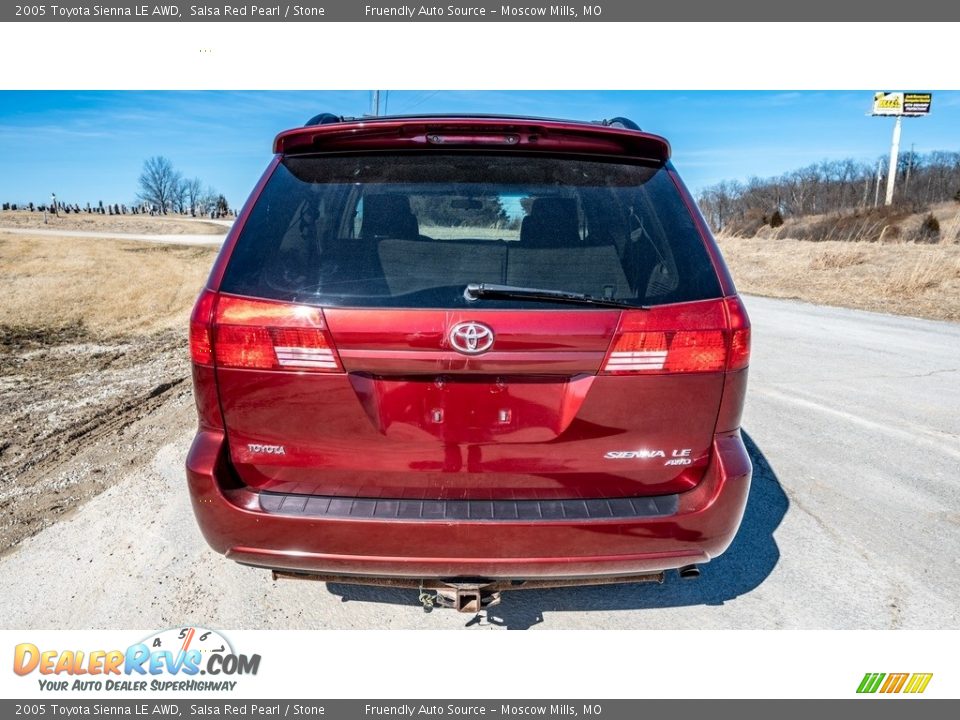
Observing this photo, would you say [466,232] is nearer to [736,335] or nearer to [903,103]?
[736,335]

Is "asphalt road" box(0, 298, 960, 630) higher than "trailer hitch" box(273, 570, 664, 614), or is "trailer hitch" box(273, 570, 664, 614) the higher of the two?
"trailer hitch" box(273, 570, 664, 614)

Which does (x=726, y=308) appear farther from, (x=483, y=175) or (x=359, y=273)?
(x=359, y=273)

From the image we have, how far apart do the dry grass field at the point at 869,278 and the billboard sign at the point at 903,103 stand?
5161cm

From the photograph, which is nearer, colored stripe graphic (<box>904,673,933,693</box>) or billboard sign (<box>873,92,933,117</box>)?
colored stripe graphic (<box>904,673,933,693</box>)

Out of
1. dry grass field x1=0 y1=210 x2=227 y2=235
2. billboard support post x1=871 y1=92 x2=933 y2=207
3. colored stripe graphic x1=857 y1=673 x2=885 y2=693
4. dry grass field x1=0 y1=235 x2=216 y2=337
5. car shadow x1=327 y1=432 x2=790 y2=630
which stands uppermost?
billboard support post x1=871 y1=92 x2=933 y2=207

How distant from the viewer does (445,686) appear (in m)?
2.48

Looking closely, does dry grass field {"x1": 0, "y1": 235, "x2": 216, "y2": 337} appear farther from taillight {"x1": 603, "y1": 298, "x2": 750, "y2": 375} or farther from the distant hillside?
the distant hillside

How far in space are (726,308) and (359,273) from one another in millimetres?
1195

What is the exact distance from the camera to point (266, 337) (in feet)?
6.78

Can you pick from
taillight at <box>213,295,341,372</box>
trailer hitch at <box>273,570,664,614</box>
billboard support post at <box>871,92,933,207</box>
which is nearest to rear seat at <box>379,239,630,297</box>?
taillight at <box>213,295,341,372</box>

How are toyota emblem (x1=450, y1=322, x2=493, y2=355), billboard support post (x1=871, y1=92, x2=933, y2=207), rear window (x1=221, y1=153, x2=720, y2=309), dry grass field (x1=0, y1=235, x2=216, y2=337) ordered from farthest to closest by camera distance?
billboard support post (x1=871, y1=92, x2=933, y2=207), dry grass field (x1=0, y1=235, x2=216, y2=337), rear window (x1=221, y1=153, x2=720, y2=309), toyota emblem (x1=450, y1=322, x2=493, y2=355)

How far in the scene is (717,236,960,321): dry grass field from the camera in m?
13.1

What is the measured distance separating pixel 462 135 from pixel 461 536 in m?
1.31

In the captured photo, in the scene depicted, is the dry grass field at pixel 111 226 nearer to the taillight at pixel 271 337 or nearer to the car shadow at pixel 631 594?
the car shadow at pixel 631 594
